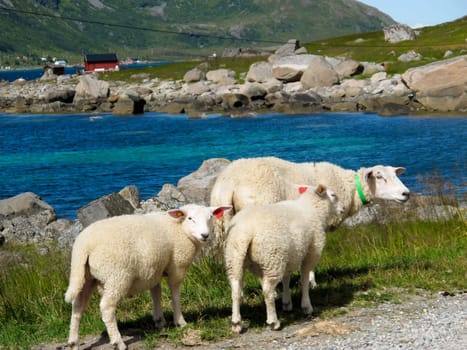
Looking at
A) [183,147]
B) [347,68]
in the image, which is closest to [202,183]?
[183,147]

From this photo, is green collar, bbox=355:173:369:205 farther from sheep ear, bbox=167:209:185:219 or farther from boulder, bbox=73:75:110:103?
boulder, bbox=73:75:110:103

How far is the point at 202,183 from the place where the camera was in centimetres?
2541

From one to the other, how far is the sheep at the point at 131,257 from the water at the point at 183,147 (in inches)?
628

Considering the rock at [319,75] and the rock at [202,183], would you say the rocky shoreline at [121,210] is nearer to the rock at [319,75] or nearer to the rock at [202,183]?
the rock at [202,183]

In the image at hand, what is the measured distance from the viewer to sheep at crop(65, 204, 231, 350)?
7.75 m

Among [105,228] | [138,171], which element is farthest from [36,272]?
[138,171]

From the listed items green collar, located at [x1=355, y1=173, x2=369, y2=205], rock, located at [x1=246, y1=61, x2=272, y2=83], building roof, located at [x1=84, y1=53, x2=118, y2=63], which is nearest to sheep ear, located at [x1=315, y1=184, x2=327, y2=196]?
green collar, located at [x1=355, y1=173, x2=369, y2=205]

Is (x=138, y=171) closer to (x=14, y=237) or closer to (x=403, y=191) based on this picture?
(x=14, y=237)

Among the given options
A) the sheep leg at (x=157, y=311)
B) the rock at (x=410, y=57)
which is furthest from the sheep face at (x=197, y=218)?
the rock at (x=410, y=57)

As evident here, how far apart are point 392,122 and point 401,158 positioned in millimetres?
15402

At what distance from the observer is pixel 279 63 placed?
7081 cm

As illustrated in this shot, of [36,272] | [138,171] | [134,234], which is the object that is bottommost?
[138,171]

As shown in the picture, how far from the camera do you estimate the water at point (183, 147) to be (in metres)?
34.3

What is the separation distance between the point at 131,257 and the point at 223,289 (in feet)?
8.32
